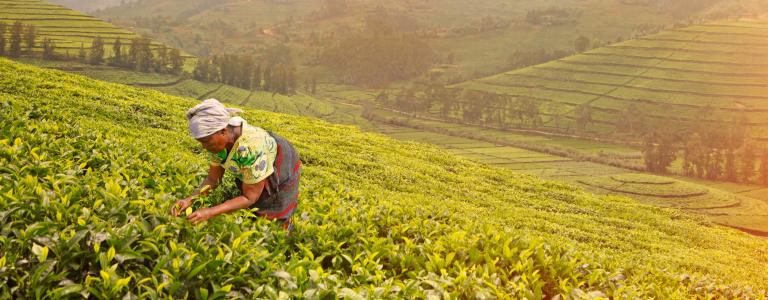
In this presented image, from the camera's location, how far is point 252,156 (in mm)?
6480

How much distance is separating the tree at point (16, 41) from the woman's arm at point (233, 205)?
379 feet

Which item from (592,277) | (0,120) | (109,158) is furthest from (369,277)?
(0,120)

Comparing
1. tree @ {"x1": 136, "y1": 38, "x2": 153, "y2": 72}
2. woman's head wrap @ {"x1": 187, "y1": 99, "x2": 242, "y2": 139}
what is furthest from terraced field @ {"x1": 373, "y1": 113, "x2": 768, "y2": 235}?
tree @ {"x1": 136, "y1": 38, "x2": 153, "y2": 72}

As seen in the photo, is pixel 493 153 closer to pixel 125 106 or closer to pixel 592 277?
pixel 125 106

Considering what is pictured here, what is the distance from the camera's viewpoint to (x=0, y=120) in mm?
10156

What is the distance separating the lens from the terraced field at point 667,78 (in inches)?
5522

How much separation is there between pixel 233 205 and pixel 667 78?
17501cm

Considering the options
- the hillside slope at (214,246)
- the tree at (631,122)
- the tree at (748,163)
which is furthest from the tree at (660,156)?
the hillside slope at (214,246)

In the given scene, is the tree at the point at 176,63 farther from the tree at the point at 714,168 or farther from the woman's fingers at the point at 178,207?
the woman's fingers at the point at 178,207

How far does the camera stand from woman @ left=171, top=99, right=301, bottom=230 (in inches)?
249

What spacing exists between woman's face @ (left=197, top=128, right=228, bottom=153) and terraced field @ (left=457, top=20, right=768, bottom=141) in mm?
140547

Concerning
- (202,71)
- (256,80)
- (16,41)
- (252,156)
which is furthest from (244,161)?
(256,80)

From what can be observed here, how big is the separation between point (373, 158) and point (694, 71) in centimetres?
16500

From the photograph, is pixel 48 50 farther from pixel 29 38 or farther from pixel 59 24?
pixel 59 24
